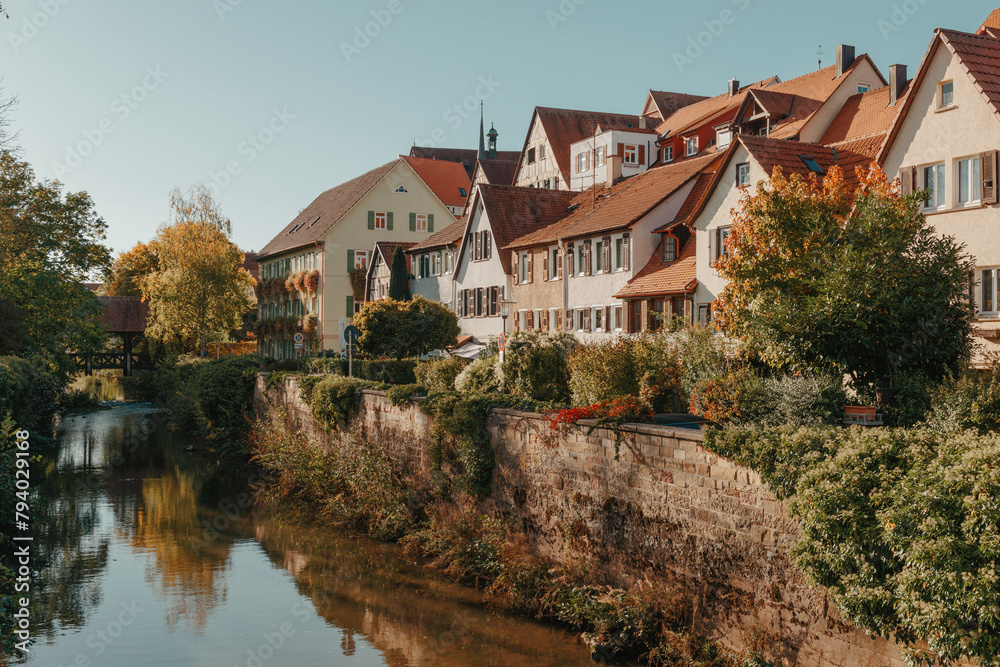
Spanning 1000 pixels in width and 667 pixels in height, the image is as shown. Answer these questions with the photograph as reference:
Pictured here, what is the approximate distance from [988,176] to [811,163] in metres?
6.63

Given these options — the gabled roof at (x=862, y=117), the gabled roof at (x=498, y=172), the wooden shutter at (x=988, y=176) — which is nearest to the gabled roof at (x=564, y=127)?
the gabled roof at (x=498, y=172)

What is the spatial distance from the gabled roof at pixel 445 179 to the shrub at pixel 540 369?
43153 millimetres

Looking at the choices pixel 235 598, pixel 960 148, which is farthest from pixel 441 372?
pixel 960 148

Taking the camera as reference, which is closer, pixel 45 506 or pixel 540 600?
pixel 540 600

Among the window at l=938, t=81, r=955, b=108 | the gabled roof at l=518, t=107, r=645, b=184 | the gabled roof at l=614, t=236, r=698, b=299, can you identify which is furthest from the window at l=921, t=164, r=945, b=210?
the gabled roof at l=518, t=107, r=645, b=184

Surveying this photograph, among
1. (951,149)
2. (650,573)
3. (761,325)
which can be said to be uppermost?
(951,149)

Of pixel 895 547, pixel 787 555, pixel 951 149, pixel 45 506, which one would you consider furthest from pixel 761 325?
pixel 45 506

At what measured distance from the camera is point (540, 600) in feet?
43.8

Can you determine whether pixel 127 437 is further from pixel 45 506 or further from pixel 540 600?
pixel 540 600

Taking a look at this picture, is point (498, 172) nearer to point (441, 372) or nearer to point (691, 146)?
point (691, 146)

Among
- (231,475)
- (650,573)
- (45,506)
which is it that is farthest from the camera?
(231,475)

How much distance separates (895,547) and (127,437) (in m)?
34.3

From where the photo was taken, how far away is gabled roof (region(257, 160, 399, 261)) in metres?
60.1

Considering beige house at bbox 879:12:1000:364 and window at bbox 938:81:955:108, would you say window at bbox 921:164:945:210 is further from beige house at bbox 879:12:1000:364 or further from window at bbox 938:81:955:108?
window at bbox 938:81:955:108
